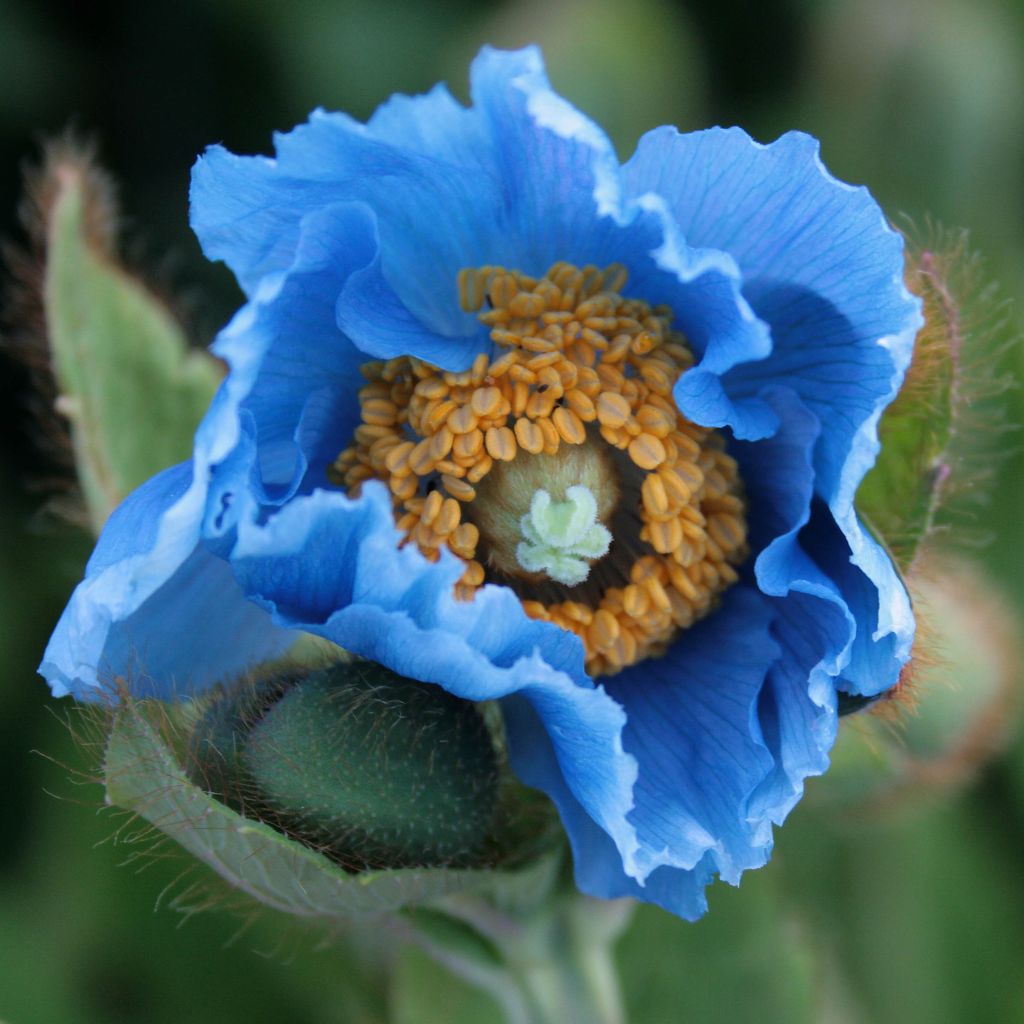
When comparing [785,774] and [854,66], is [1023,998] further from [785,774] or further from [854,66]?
[854,66]

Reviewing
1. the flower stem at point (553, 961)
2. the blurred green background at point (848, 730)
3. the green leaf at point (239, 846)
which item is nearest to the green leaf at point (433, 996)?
the blurred green background at point (848, 730)

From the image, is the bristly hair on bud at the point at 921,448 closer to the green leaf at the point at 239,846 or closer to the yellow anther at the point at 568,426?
the yellow anther at the point at 568,426

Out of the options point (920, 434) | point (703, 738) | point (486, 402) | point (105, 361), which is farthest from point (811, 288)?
point (105, 361)

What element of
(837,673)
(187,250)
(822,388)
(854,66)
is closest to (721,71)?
(854,66)

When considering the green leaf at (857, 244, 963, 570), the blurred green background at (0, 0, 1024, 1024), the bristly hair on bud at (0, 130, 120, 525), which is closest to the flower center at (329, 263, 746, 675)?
the green leaf at (857, 244, 963, 570)

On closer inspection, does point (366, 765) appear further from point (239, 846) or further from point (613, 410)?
point (613, 410)

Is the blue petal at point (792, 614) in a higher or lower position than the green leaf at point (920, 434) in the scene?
lower
